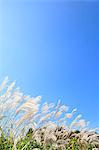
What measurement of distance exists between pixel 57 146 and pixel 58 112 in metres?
0.28

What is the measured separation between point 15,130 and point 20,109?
178mm

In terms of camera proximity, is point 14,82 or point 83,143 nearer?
point 14,82

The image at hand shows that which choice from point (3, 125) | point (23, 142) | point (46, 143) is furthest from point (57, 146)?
point (3, 125)

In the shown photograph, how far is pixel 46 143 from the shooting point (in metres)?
2.43

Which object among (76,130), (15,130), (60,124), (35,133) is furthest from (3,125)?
(76,130)

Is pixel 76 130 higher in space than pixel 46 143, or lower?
higher

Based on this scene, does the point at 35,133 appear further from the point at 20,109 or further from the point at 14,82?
the point at 14,82

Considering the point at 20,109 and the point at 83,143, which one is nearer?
the point at 20,109

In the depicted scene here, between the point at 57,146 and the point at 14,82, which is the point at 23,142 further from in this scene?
the point at 14,82

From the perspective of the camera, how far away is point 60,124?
2.75 m

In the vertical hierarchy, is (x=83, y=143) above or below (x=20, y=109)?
above

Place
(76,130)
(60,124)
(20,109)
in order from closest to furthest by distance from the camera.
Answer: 1. (20,109)
2. (60,124)
3. (76,130)

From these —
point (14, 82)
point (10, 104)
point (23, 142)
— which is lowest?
point (23, 142)

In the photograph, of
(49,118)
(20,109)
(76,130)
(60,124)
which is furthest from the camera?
(76,130)
